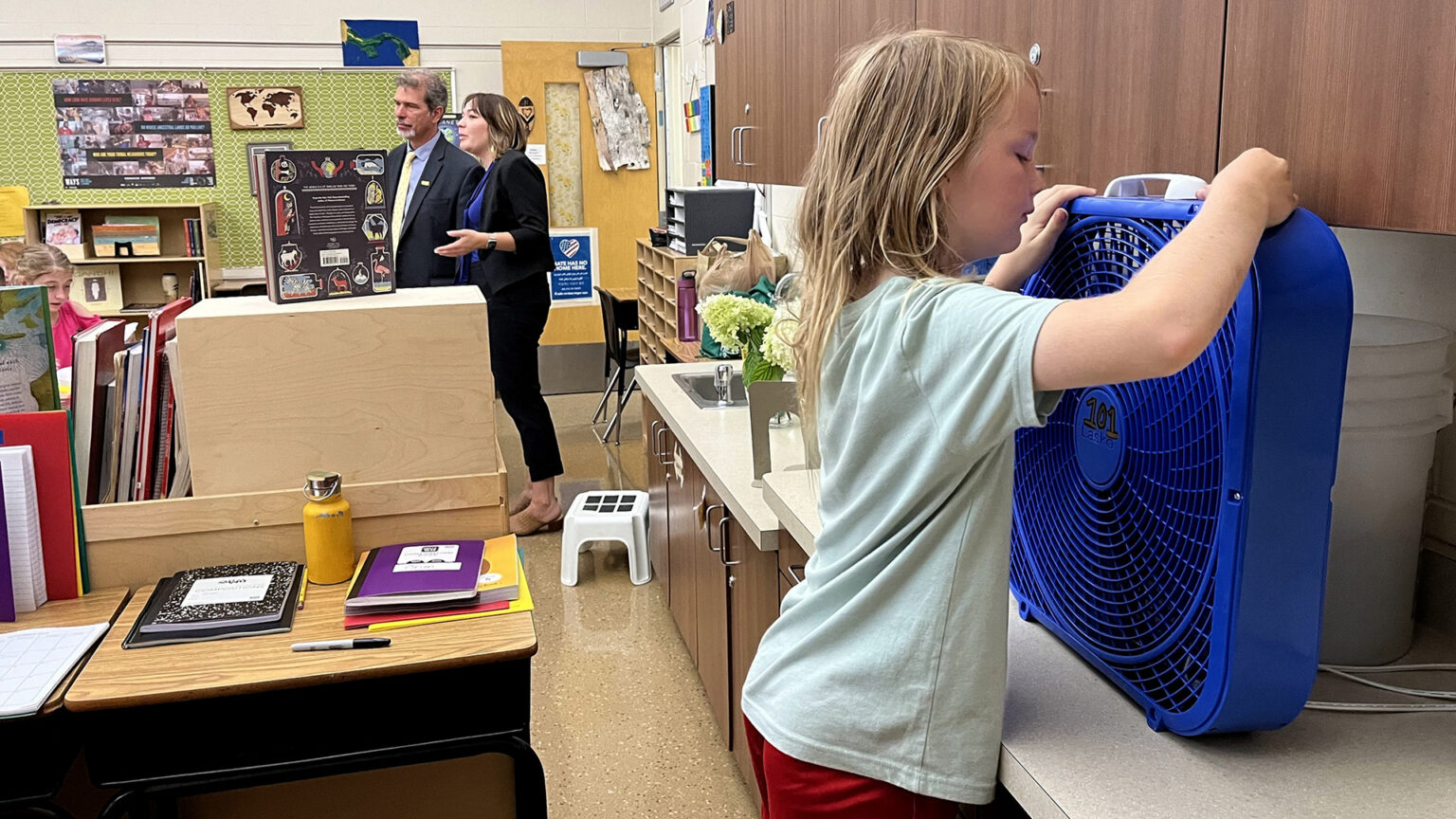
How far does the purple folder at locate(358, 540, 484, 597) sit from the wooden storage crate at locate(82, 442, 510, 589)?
0.15 ft

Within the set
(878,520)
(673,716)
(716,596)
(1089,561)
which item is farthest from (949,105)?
(673,716)

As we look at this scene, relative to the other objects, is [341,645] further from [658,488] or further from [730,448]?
[658,488]

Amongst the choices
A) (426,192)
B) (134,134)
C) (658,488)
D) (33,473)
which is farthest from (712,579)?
(134,134)

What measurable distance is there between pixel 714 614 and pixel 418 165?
7.95 feet

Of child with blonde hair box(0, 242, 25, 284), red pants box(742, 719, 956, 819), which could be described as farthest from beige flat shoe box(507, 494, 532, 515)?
red pants box(742, 719, 956, 819)

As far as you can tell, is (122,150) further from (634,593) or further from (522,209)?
(634,593)

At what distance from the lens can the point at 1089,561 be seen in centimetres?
117

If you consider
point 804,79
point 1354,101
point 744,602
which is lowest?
point 744,602

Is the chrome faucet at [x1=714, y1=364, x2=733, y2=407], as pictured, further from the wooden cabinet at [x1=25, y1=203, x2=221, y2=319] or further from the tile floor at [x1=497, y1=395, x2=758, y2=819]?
the wooden cabinet at [x1=25, y1=203, x2=221, y2=319]

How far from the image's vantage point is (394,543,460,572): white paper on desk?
5.98 feet

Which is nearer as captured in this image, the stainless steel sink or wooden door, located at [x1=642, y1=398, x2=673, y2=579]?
the stainless steel sink

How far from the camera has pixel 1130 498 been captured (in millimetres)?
1078

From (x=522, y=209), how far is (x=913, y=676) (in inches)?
136

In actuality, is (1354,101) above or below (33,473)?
above
